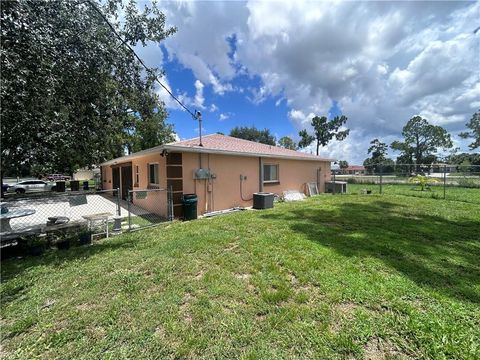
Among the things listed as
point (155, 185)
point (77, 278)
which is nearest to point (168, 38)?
point (155, 185)

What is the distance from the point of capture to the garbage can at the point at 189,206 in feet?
27.2

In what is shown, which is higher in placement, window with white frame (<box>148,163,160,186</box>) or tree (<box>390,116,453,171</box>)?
tree (<box>390,116,453,171</box>)

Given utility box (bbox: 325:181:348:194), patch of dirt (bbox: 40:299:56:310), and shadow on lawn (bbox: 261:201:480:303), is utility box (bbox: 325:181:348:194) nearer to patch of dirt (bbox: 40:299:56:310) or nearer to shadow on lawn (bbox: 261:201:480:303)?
shadow on lawn (bbox: 261:201:480:303)

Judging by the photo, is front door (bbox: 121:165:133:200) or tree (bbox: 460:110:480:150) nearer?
front door (bbox: 121:165:133:200)

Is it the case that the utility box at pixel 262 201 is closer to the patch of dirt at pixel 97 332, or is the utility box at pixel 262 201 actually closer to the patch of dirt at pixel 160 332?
the patch of dirt at pixel 160 332

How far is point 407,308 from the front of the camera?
2770 mm

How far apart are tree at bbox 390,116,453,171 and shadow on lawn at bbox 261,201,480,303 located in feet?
175

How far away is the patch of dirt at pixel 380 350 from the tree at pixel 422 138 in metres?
60.6

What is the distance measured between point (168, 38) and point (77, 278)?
25.1ft

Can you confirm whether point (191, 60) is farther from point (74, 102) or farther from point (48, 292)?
point (48, 292)

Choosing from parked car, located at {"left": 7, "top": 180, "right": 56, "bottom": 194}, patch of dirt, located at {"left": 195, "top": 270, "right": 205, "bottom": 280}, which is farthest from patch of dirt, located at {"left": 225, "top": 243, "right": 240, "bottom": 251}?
parked car, located at {"left": 7, "top": 180, "right": 56, "bottom": 194}

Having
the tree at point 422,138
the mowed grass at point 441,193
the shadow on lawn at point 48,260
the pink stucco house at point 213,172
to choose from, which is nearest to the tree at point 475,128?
the tree at point 422,138

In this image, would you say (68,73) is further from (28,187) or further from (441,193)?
(28,187)

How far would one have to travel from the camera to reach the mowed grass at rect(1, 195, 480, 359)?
7.51 ft
